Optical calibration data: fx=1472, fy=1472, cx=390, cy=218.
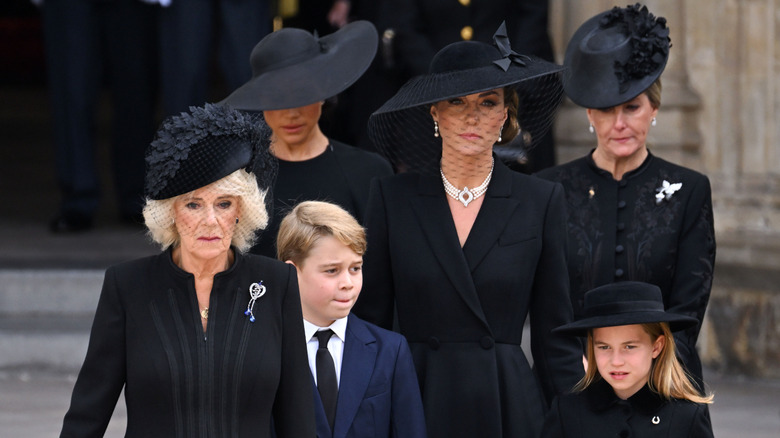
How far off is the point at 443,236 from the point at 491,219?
14 centimetres

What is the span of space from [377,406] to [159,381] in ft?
2.16

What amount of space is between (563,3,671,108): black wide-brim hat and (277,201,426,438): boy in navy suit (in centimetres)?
106

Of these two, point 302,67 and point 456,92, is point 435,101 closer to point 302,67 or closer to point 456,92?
point 456,92

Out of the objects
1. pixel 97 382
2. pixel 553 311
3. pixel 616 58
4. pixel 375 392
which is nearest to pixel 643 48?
pixel 616 58

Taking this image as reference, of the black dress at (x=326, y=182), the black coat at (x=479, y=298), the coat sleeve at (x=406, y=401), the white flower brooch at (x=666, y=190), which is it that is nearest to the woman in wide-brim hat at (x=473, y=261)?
the black coat at (x=479, y=298)

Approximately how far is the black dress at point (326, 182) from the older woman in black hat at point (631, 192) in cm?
59

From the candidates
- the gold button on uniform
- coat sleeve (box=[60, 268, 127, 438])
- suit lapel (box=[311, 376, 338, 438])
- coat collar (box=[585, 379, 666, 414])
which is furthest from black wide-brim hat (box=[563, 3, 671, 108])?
the gold button on uniform

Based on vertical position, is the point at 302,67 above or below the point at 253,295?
above

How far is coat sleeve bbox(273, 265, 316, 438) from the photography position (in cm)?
335

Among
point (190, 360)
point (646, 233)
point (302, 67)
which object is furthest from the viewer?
point (302, 67)

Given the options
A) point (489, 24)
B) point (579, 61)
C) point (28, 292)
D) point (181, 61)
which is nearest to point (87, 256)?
point (28, 292)

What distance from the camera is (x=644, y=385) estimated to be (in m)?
3.58

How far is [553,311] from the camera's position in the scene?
395cm

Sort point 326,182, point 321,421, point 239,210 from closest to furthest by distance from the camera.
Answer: point 239,210 < point 321,421 < point 326,182
